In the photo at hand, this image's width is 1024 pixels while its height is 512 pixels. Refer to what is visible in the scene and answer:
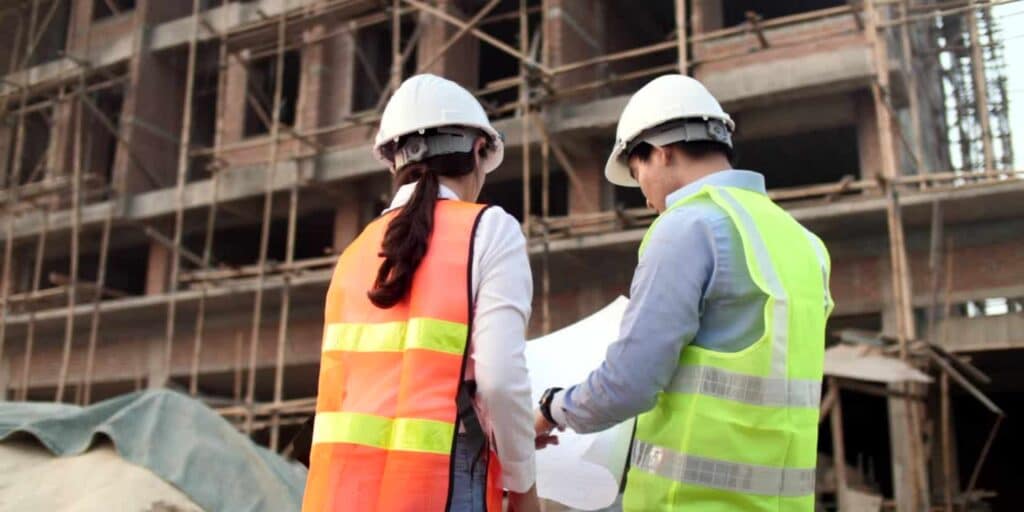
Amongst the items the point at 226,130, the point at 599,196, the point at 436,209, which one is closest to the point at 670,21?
the point at 599,196

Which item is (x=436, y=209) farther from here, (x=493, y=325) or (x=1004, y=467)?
(x=1004, y=467)

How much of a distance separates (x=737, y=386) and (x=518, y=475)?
23.4 inches

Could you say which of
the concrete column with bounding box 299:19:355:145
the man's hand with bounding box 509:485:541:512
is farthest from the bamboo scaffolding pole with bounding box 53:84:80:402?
the man's hand with bounding box 509:485:541:512

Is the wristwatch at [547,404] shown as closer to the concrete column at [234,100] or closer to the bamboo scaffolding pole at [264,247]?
the bamboo scaffolding pole at [264,247]

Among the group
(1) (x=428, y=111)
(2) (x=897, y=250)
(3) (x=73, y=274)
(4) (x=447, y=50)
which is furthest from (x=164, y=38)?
(1) (x=428, y=111)

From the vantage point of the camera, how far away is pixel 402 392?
237cm

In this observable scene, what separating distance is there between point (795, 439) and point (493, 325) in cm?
81

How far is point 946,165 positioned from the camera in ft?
55.1

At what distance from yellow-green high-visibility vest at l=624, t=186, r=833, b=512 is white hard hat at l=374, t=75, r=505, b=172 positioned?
66cm

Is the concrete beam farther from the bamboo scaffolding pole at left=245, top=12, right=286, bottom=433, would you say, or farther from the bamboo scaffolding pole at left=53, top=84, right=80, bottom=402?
the bamboo scaffolding pole at left=245, top=12, right=286, bottom=433

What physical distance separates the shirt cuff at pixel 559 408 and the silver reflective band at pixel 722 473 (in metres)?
0.32

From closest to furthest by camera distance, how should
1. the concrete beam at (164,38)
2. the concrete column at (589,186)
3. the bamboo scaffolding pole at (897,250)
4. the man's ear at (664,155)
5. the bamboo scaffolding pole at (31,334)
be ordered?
the man's ear at (664,155)
the bamboo scaffolding pole at (897,250)
the concrete column at (589,186)
the bamboo scaffolding pole at (31,334)
the concrete beam at (164,38)

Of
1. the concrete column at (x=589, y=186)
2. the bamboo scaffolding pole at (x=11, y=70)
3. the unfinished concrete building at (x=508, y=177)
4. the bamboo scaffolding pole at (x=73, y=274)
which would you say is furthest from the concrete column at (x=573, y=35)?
the bamboo scaffolding pole at (x=11, y=70)

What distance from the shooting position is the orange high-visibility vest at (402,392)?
7.59 ft
